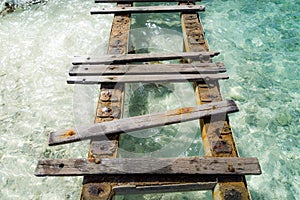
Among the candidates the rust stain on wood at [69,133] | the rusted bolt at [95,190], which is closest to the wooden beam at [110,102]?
the rusted bolt at [95,190]

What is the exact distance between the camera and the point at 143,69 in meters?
3.81

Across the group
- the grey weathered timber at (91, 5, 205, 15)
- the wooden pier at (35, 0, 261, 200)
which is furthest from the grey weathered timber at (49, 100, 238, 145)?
the grey weathered timber at (91, 5, 205, 15)

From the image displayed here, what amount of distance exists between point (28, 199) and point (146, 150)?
1.65 m

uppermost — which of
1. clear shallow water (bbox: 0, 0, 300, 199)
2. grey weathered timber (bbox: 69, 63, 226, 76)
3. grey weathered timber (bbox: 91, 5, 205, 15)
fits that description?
grey weathered timber (bbox: 91, 5, 205, 15)

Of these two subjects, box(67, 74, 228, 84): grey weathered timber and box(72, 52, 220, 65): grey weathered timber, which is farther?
box(72, 52, 220, 65): grey weathered timber

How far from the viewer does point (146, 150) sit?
3.88 metres

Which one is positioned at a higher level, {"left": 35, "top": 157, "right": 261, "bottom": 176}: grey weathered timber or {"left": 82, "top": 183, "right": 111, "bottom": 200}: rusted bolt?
{"left": 35, "top": 157, "right": 261, "bottom": 176}: grey weathered timber

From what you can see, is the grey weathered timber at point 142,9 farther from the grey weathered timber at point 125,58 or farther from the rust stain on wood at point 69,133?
the rust stain on wood at point 69,133

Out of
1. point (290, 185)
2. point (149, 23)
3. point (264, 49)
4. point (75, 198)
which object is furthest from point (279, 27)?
point (75, 198)

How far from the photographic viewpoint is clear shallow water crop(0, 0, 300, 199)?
3.67 meters

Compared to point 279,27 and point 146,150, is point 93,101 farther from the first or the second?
point 279,27

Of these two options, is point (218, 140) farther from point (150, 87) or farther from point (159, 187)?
point (150, 87)

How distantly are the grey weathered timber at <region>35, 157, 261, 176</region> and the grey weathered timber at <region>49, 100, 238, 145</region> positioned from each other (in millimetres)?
309

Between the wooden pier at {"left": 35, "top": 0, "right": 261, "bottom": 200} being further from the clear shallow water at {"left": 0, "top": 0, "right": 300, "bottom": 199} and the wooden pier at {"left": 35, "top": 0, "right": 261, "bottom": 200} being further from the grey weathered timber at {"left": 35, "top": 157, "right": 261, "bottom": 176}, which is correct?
the clear shallow water at {"left": 0, "top": 0, "right": 300, "bottom": 199}
